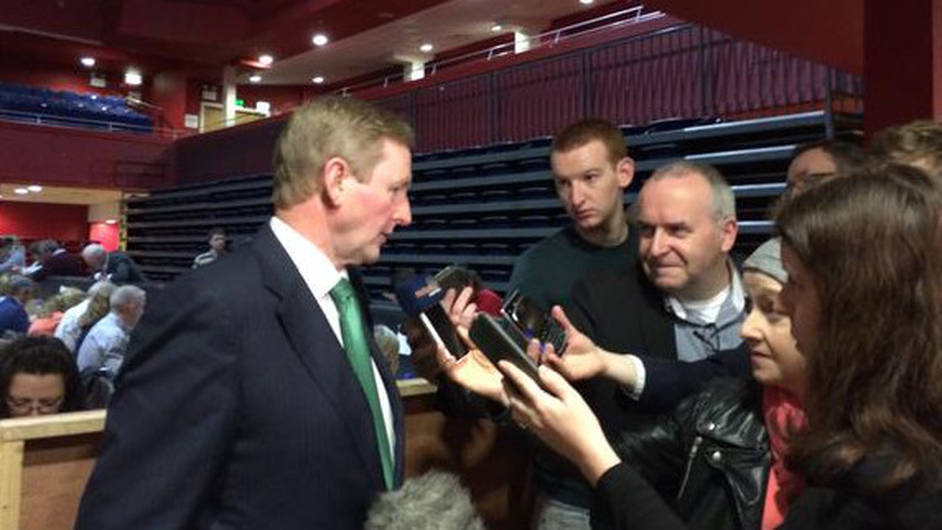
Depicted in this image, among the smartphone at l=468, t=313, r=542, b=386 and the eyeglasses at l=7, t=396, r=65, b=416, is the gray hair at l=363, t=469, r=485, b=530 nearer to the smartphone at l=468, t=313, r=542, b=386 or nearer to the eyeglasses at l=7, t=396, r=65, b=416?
the smartphone at l=468, t=313, r=542, b=386

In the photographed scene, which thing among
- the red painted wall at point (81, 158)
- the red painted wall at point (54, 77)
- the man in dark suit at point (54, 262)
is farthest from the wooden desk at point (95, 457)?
the red painted wall at point (54, 77)

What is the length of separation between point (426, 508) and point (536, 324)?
56 centimetres

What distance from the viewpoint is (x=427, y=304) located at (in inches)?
63.3

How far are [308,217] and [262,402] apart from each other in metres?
0.35

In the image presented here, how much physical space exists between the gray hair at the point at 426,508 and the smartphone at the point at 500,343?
206mm

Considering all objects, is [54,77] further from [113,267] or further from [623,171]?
[623,171]

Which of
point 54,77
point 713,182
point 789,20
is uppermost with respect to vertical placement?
point 54,77

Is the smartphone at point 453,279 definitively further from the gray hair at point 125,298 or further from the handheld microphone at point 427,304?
the gray hair at point 125,298

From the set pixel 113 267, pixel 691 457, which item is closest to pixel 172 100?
pixel 113 267

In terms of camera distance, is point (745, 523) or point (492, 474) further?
point (492, 474)

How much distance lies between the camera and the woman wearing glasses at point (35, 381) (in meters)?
2.54

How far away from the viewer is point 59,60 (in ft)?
63.2

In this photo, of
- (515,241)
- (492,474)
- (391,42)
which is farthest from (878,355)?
(391,42)

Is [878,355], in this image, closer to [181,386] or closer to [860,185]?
[860,185]
